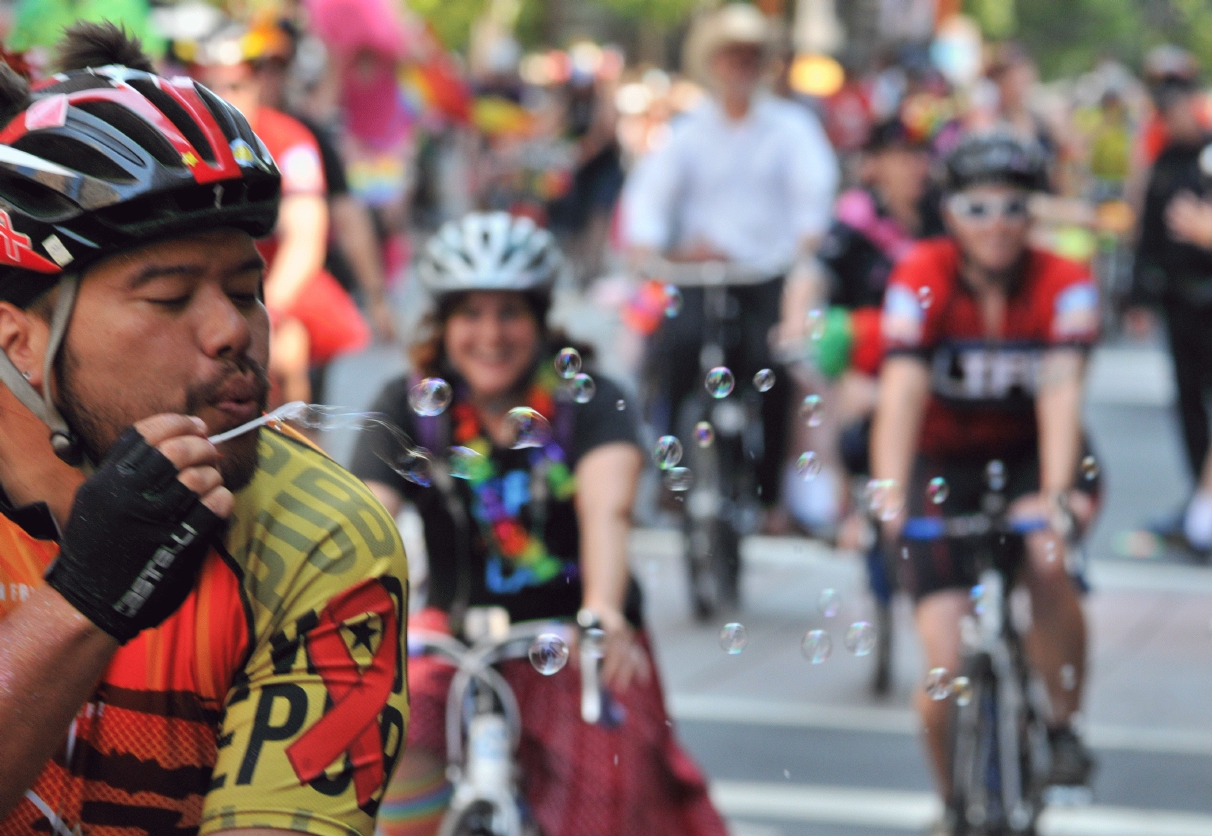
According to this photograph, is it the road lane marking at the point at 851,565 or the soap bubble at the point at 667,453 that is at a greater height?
the soap bubble at the point at 667,453

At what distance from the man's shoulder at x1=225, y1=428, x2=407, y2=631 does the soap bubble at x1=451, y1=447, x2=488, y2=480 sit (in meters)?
1.23

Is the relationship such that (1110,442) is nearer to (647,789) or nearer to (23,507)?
(647,789)

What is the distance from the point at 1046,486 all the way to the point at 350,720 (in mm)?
3344

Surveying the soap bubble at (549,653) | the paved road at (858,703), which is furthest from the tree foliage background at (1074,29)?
the soap bubble at (549,653)

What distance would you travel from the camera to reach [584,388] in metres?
4.06

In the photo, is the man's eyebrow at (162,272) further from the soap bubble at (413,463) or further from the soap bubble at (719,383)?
the soap bubble at (719,383)

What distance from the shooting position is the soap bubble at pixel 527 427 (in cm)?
396

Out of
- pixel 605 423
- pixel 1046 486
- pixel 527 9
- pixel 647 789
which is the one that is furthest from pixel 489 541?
pixel 527 9

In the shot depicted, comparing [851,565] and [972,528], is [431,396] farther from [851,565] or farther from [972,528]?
[851,565]

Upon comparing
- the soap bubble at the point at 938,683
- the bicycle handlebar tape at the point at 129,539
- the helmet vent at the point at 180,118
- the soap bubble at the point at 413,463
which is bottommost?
the soap bubble at the point at 938,683

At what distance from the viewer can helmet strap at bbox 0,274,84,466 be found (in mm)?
2020

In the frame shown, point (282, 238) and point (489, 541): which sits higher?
point (282, 238)

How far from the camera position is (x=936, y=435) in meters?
5.26

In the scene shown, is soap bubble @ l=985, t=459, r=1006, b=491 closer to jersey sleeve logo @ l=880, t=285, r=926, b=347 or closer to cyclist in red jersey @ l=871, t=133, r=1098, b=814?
cyclist in red jersey @ l=871, t=133, r=1098, b=814
